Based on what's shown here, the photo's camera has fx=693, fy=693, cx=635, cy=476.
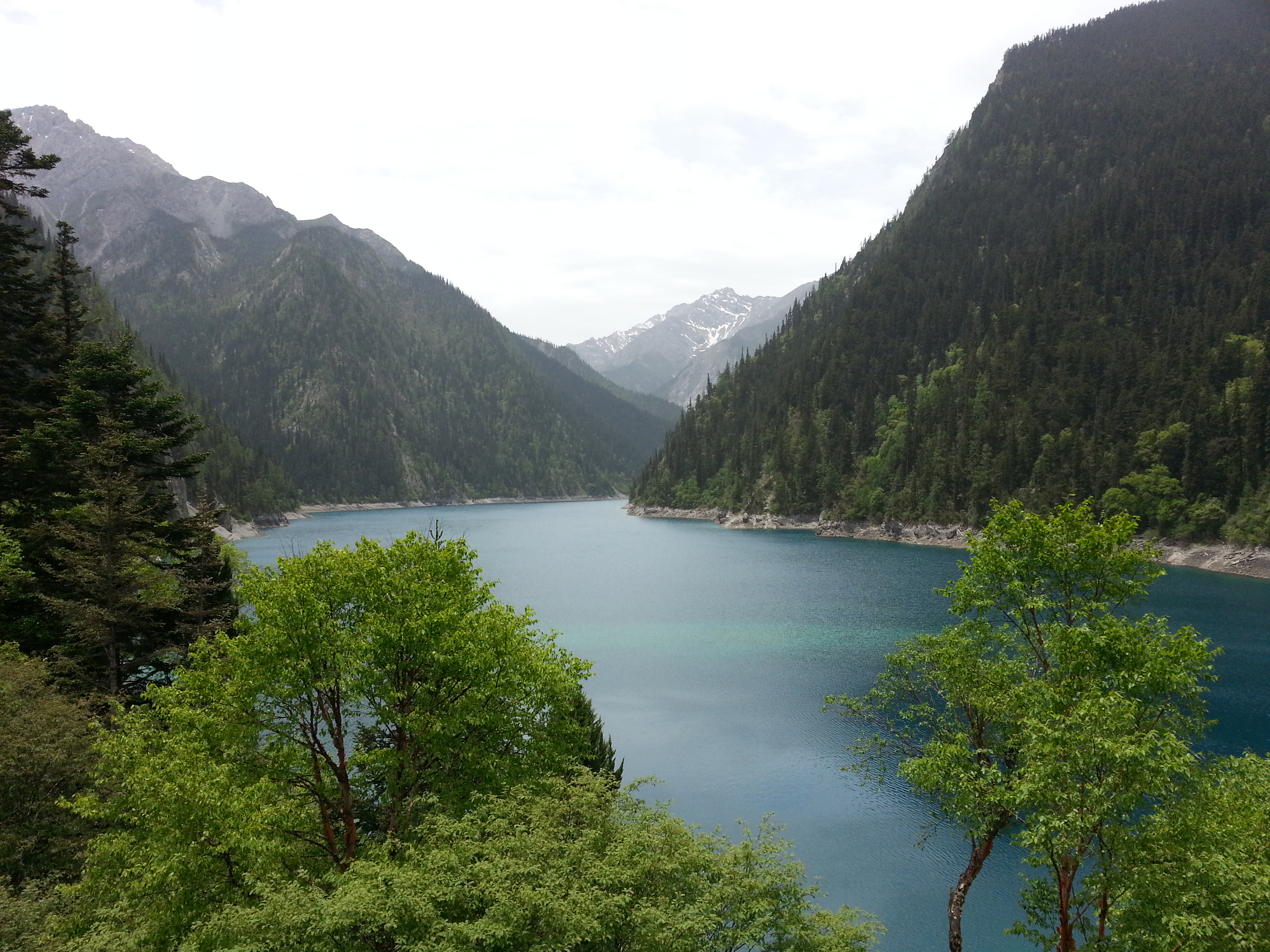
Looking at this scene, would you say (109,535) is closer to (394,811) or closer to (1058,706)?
(394,811)

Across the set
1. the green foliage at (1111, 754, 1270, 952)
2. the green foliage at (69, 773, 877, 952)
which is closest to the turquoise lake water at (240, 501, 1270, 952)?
the green foliage at (1111, 754, 1270, 952)

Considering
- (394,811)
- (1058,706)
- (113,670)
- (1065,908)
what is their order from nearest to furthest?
(1065,908) → (1058,706) → (394,811) → (113,670)

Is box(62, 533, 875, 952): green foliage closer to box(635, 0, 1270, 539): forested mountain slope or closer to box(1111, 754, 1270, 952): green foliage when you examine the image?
box(1111, 754, 1270, 952): green foliage

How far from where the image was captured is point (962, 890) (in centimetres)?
1853

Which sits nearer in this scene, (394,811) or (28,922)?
(28,922)

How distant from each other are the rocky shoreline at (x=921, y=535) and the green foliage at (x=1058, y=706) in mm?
22355

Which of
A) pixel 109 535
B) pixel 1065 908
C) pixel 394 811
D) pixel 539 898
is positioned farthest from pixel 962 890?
pixel 109 535

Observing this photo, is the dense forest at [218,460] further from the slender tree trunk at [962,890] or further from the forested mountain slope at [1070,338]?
the slender tree trunk at [962,890]

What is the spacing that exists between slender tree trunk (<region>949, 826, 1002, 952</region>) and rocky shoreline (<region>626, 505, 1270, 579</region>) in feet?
86.3

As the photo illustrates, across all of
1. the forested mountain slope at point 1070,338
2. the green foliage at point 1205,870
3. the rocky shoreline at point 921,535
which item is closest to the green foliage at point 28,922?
the green foliage at point 1205,870

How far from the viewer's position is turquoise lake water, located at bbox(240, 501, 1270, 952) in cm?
2517

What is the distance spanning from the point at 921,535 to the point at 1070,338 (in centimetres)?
5004

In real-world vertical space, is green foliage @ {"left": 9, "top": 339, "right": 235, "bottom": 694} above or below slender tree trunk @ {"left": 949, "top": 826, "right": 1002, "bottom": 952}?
above

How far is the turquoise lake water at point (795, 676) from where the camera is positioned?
25.2 m
